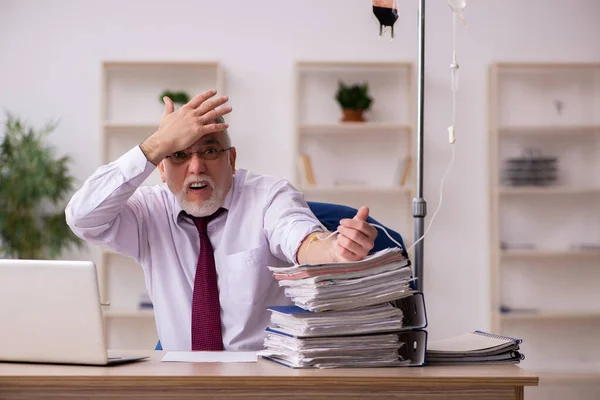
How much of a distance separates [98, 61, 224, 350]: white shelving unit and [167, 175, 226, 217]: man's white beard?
104 inches

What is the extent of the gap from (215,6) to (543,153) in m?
2.33

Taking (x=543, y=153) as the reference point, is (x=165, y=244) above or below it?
below

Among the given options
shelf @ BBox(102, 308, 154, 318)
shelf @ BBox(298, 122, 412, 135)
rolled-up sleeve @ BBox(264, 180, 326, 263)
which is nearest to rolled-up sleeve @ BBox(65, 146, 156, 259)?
rolled-up sleeve @ BBox(264, 180, 326, 263)

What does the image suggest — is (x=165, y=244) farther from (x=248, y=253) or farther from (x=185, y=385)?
(x=185, y=385)

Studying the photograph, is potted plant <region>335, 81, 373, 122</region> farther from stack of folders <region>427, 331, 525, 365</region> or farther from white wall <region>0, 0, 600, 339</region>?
stack of folders <region>427, 331, 525, 365</region>

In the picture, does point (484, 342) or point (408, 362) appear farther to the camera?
point (484, 342)

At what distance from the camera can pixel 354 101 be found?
→ 4.71 metres

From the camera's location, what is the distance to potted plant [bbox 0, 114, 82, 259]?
448cm

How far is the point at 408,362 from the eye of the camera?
58.2 inches

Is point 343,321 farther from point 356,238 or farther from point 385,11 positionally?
point 385,11

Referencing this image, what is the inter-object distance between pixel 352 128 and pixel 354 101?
168 millimetres

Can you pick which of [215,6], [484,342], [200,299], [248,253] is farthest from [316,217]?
[215,6]

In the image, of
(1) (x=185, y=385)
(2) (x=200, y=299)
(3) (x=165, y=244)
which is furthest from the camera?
(3) (x=165, y=244)

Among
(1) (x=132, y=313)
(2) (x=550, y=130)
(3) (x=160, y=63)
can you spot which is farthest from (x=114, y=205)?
(2) (x=550, y=130)
